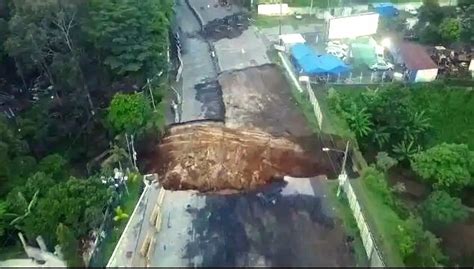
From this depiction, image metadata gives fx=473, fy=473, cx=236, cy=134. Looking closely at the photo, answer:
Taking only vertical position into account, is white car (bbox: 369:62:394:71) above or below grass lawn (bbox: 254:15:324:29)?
below

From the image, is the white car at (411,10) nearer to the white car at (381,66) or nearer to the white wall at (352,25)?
the white wall at (352,25)

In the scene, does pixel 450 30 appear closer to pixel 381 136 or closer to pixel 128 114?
pixel 381 136

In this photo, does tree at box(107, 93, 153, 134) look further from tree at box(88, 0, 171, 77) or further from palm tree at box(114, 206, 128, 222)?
palm tree at box(114, 206, 128, 222)

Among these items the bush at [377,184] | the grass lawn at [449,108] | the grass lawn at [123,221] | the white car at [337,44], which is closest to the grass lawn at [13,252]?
the grass lawn at [123,221]

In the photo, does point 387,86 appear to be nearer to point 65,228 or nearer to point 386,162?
point 386,162

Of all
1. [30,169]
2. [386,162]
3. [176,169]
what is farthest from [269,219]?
[30,169]

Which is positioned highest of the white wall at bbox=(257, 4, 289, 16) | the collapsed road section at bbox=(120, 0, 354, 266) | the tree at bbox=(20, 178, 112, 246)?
the white wall at bbox=(257, 4, 289, 16)

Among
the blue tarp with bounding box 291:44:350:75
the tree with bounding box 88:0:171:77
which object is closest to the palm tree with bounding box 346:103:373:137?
the blue tarp with bounding box 291:44:350:75
